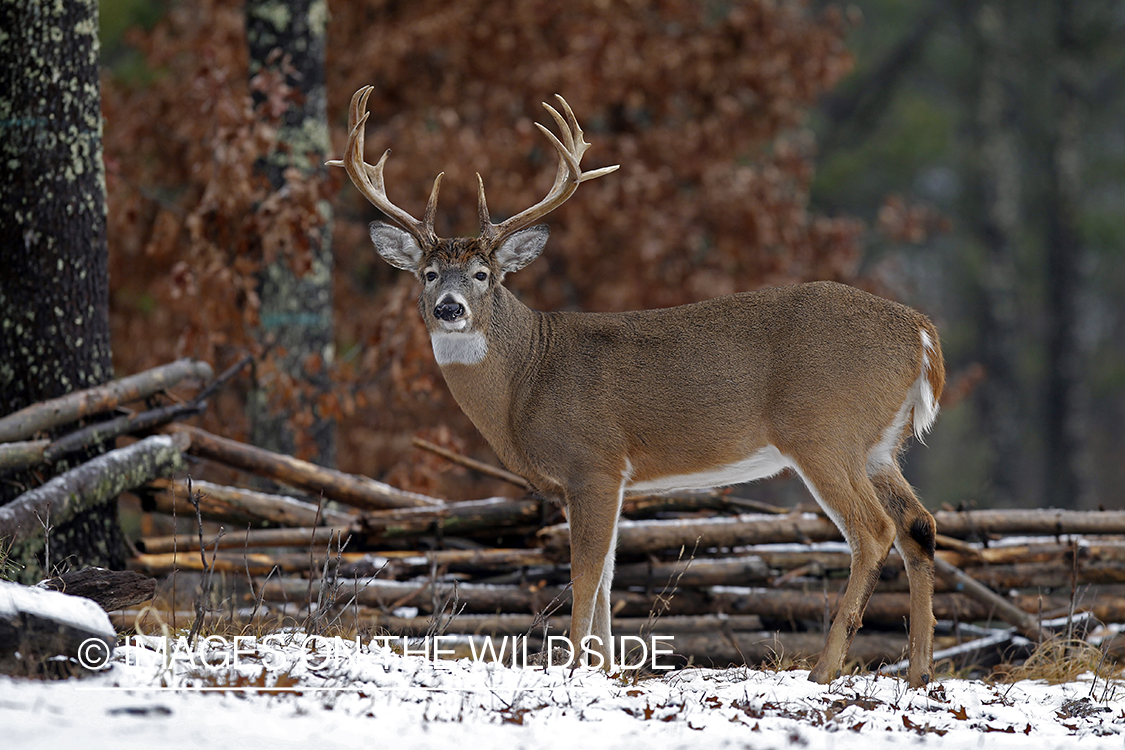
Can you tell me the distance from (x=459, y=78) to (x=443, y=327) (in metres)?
7.28

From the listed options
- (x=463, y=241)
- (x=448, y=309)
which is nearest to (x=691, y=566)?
(x=448, y=309)

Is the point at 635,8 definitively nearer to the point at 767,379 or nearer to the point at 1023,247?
the point at 767,379

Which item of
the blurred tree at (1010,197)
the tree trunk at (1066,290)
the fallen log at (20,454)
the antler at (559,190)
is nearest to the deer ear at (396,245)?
the antler at (559,190)

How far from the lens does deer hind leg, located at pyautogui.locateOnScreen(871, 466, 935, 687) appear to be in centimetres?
532

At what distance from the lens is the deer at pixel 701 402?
5344mm

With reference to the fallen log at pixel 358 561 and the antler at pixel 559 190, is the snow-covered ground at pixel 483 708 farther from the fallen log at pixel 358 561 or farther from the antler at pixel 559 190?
the antler at pixel 559 190

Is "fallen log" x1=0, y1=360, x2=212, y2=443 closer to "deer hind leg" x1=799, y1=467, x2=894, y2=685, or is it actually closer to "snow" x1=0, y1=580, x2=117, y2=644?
"snow" x1=0, y1=580, x2=117, y2=644

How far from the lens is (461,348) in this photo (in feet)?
18.9

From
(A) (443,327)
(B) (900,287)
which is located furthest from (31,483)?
(B) (900,287)

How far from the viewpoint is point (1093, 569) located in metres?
6.50

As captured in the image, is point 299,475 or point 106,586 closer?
point 106,586

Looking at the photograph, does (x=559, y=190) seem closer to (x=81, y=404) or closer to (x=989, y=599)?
(x=81, y=404)

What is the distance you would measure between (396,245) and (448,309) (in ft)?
2.35

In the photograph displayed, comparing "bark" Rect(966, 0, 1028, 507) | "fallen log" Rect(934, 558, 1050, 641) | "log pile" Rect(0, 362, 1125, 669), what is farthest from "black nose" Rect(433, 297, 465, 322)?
"bark" Rect(966, 0, 1028, 507)
